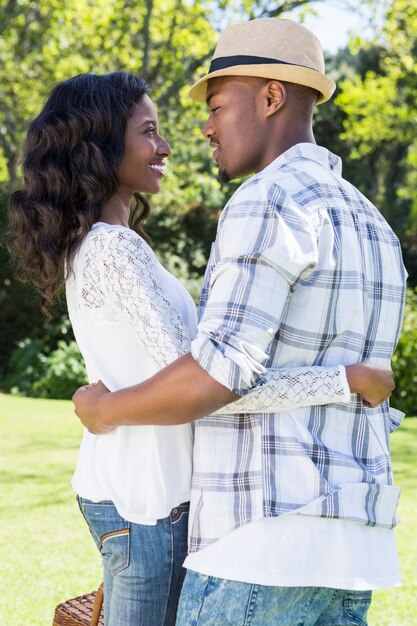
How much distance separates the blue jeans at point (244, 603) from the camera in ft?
5.99

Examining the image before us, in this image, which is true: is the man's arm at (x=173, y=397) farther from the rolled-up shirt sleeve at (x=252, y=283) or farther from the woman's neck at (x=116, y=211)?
the woman's neck at (x=116, y=211)

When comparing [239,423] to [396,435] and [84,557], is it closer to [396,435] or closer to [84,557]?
[84,557]

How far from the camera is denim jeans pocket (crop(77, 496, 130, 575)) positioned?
7.01ft

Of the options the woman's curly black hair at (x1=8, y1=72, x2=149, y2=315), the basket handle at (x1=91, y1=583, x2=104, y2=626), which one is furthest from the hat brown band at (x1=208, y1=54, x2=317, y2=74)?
the basket handle at (x1=91, y1=583, x2=104, y2=626)

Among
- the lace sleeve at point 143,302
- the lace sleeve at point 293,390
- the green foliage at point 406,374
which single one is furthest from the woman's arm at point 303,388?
the green foliage at point 406,374

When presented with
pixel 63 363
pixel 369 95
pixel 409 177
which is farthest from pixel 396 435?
pixel 409 177

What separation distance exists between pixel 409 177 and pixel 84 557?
899 inches

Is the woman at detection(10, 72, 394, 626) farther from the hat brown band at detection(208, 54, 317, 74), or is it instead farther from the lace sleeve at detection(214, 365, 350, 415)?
the hat brown band at detection(208, 54, 317, 74)

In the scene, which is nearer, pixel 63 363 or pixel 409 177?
pixel 63 363

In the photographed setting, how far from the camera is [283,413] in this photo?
1.89m

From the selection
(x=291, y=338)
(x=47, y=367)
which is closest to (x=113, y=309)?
(x=291, y=338)

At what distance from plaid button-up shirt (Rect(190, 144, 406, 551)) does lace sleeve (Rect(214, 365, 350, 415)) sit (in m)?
0.03

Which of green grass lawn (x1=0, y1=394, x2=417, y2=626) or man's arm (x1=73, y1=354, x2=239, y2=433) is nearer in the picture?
man's arm (x1=73, y1=354, x2=239, y2=433)

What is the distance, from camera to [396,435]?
35.5 ft
